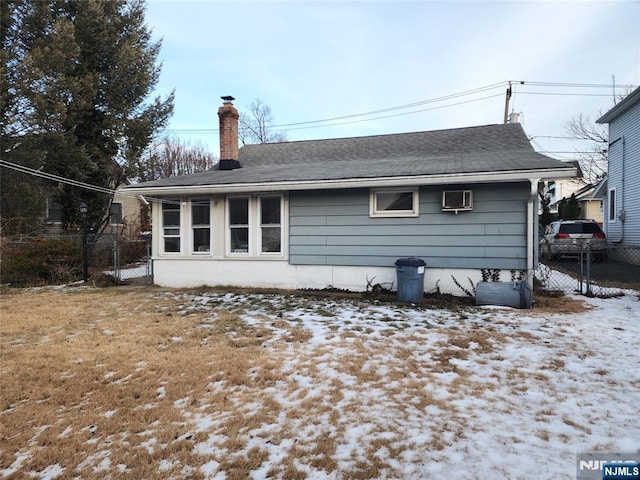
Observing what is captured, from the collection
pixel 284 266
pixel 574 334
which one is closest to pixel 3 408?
pixel 284 266

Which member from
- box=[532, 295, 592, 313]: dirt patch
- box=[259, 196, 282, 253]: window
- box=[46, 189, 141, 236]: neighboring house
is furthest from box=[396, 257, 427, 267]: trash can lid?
box=[46, 189, 141, 236]: neighboring house

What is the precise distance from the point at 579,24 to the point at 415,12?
415 centimetres

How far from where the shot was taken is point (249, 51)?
11844mm

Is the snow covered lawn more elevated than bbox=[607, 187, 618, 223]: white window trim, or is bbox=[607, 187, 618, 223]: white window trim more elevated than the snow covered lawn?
bbox=[607, 187, 618, 223]: white window trim

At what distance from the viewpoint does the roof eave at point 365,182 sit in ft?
22.2

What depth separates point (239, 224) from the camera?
9.51 meters

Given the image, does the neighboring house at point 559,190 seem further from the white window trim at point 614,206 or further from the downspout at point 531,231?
the downspout at point 531,231

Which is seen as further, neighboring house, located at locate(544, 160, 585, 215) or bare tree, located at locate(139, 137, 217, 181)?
neighboring house, located at locate(544, 160, 585, 215)

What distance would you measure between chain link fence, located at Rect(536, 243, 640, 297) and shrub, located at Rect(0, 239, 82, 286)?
13479 mm

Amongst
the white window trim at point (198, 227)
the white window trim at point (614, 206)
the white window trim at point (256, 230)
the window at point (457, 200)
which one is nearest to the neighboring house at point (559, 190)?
the white window trim at point (614, 206)

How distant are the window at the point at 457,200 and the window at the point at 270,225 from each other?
3978 mm

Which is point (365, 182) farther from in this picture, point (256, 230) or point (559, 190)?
point (559, 190)

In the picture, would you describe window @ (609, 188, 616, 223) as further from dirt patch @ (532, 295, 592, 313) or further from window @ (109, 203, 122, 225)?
window @ (109, 203, 122, 225)

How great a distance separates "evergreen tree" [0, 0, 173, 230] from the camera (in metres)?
14.5
